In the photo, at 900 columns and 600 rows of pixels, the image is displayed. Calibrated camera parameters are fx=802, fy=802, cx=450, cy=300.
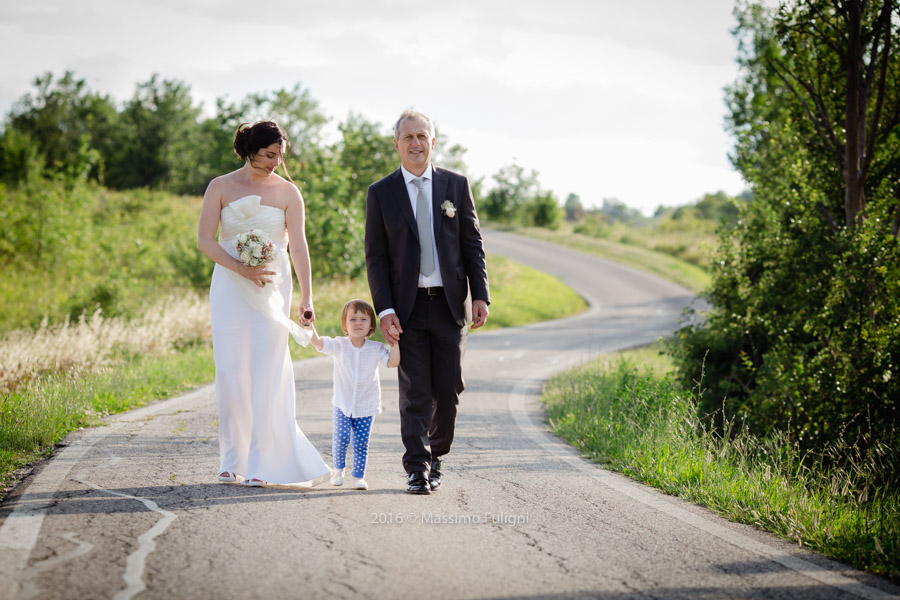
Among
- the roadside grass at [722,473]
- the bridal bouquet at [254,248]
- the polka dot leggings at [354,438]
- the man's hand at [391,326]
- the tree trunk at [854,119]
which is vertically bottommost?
the roadside grass at [722,473]

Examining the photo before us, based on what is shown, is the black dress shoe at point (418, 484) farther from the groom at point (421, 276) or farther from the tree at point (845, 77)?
the tree at point (845, 77)

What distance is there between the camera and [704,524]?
4.75 metres

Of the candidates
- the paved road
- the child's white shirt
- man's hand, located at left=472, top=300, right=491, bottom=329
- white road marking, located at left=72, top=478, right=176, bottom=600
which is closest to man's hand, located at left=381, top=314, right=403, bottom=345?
the child's white shirt

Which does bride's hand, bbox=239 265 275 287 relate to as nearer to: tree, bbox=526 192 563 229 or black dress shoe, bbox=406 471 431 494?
black dress shoe, bbox=406 471 431 494

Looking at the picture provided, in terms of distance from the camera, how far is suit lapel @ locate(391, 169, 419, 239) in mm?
5219

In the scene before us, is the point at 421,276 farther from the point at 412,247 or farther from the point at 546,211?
the point at 546,211

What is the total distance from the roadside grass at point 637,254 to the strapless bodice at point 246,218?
2814cm

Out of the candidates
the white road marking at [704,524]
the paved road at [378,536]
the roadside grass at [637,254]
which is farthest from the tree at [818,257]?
the roadside grass at [637,254]

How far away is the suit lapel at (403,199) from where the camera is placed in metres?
5.22

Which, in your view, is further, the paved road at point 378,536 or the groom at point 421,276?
the groom at point 421,276

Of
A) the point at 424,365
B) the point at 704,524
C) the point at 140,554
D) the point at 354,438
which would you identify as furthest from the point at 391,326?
the point at 704,524

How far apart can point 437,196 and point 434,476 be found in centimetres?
188

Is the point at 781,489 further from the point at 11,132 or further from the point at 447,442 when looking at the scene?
the point at 11,132

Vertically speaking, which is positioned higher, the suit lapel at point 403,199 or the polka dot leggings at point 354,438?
the suit lapel at point 403,199
